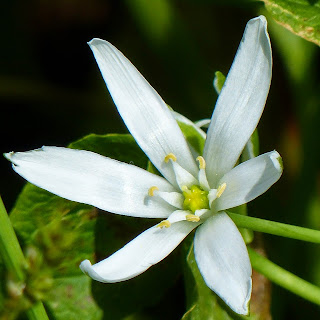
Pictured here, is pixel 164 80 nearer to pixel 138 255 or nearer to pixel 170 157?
pixel 170 157

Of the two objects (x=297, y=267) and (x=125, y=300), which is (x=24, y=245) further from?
(x=297, y=267)

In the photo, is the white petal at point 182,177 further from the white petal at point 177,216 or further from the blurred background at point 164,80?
the blurred background at point 164,80

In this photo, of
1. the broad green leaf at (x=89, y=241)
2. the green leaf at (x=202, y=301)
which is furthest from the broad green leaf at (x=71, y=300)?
the green leaf at (x=202, y=301)

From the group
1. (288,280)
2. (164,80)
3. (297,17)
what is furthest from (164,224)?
(164,80)

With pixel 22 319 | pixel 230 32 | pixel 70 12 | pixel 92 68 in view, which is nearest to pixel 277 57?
pixel 230 32

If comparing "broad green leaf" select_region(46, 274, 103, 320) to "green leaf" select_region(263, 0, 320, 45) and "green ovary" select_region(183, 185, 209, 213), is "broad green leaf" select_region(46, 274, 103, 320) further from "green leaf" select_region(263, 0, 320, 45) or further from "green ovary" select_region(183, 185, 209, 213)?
"green leaf" select_region(263, 0, 320, 45)

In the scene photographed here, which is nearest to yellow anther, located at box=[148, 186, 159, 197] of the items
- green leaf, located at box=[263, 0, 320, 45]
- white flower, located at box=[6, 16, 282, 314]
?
white flower, located at box=[6, 16, 282, 314]

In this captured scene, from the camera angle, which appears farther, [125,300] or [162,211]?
[125,300]

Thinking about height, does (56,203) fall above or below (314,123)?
below
